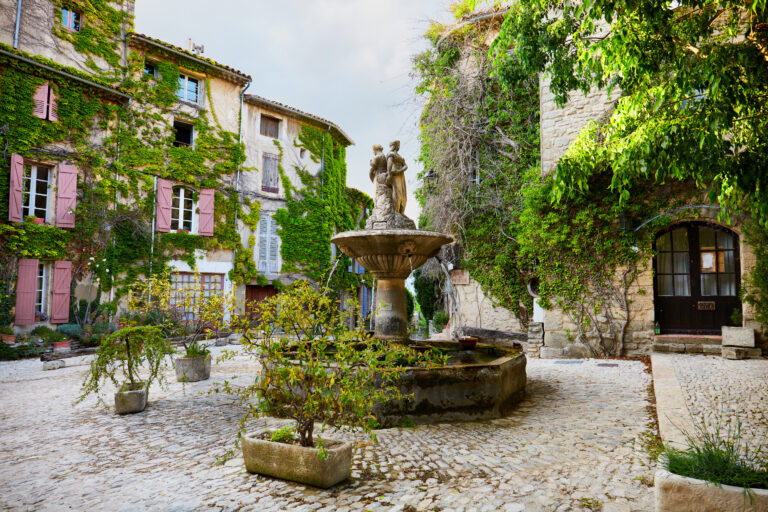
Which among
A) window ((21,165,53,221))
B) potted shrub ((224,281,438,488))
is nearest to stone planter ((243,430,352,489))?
potted shrub ((224,281,438,488))

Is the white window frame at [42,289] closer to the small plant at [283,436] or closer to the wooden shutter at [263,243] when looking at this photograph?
the wooden shutter at [263,243]

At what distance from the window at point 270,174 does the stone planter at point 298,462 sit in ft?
46.8

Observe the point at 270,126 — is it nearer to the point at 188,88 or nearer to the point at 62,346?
the point at 188,88

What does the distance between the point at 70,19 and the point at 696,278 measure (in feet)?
56.0

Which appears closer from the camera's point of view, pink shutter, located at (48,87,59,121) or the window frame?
the window frame

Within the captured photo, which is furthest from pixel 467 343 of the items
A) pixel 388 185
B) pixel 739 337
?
pixel 739 337

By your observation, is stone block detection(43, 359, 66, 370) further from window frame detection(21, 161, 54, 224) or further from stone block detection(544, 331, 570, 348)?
stone block detection(544, 331, 570, 348)

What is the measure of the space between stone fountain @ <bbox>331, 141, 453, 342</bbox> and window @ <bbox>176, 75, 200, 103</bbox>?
11165mm

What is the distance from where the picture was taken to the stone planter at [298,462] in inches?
106

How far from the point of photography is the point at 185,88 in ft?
48.0

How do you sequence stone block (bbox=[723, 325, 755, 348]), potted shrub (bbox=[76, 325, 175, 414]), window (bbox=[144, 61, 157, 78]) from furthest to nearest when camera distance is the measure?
window (bbox=[144, 61, 157, 78]), stone block (bbox=[723, 325, 755, 348]), potted shrub (bbox=[76, 325, 175, 414])

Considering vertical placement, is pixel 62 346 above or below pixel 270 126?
below

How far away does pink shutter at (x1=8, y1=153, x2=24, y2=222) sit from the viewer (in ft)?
33.9

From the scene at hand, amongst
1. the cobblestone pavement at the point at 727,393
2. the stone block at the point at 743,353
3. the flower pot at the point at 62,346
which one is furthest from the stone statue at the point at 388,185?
the flower pot at the point at 62,346
